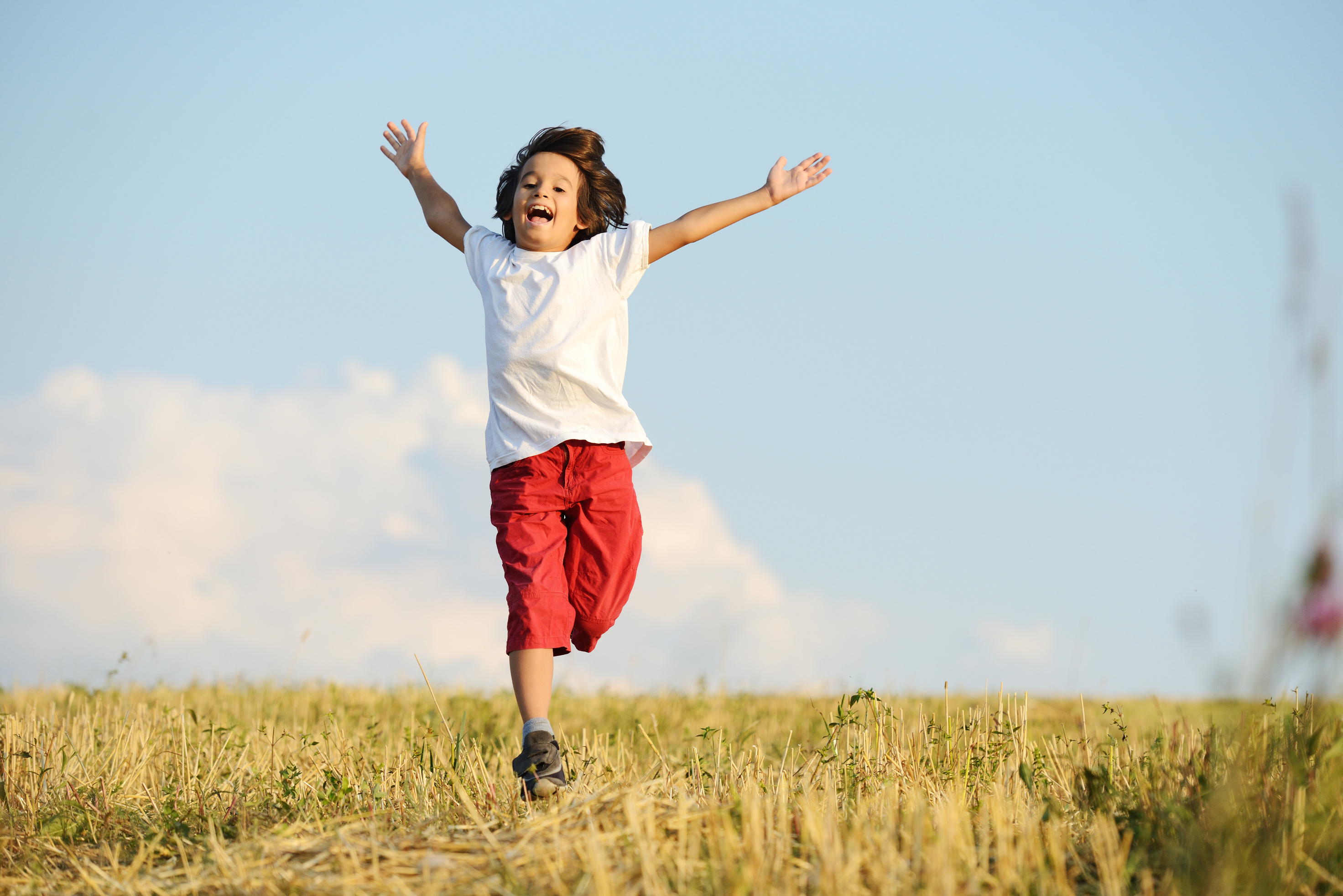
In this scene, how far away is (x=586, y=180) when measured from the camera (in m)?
5.20

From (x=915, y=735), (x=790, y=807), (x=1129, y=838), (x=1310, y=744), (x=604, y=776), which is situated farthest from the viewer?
(x=915, y=735)

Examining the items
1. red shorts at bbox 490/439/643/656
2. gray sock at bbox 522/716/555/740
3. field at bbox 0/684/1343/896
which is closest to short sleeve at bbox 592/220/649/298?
red shorts at bbox 490/439/643/656

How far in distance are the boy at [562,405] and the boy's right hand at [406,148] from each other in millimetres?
827

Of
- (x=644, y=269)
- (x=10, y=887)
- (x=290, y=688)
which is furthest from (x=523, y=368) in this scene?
(x=290, y=688)

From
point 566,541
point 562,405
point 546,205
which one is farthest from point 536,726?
point 546,205

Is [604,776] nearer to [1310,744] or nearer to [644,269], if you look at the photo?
[644,269]

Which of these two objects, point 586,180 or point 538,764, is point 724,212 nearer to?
point 586,180

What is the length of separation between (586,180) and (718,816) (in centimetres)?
314

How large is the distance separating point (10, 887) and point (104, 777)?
1354 millimetres

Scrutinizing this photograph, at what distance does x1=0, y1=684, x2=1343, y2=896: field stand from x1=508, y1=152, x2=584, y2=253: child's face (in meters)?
2.17

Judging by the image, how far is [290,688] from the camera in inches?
361

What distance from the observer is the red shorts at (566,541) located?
4.39 metres

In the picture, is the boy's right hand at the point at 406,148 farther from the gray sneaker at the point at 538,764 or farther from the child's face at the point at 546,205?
the gray sneaker at the point at 538,764

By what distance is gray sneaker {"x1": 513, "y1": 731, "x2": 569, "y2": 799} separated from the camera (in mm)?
3928
